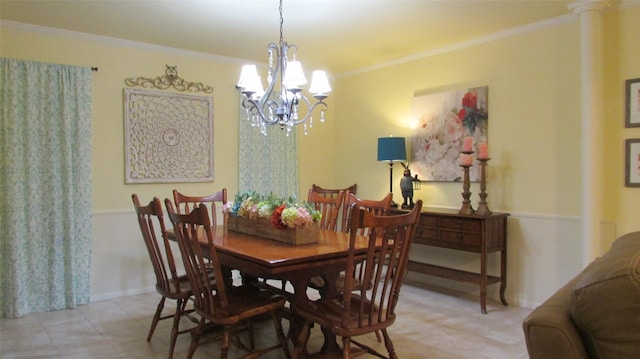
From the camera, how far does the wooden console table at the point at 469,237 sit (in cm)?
374

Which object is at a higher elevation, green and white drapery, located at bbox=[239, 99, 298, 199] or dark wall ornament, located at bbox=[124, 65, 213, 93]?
dark wall ornament, located at bbox=[124, 65, 213, 93]

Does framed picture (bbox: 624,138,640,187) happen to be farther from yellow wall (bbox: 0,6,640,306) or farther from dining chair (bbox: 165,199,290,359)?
dining chair (bbox: 165,199,290,359)

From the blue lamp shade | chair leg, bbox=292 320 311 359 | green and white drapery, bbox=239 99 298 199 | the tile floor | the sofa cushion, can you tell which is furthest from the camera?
green and white drapery, bbox=239 99 298 199

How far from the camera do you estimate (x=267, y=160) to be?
5219 millimetres

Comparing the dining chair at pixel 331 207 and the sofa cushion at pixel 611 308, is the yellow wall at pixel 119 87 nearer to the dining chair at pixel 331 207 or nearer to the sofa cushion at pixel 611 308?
the dining chair at pixel 331 207

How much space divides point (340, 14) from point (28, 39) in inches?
106

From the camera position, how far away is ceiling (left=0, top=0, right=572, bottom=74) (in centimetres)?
334

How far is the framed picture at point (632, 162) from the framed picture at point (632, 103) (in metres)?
0.14

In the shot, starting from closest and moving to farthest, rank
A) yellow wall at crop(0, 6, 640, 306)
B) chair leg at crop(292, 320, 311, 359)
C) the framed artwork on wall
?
chair leg at crop(292, 320, 311, 359) → yellow wall at crop(0, 6, 640, 306) → the framed artwork on wall

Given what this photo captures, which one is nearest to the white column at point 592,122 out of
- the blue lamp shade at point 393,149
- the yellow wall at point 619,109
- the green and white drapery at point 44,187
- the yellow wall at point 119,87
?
the yellow wall at point 619,109

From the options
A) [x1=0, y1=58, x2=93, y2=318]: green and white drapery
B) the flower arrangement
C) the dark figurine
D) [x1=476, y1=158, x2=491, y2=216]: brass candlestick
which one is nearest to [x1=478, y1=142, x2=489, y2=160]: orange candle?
[x1=476, y1=158, x2=491, y2=216]: brass candlestick

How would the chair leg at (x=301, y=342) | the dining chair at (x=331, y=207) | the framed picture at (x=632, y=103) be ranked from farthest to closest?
the dining chair at (x=331, y=207) → the framed picture at (x=632, y=103) → the chair leg at (x=301, y=342)

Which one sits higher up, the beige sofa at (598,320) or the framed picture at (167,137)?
the framed picture at (167,137)

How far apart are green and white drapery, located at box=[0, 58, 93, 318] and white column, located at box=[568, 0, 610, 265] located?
4.16 meters
